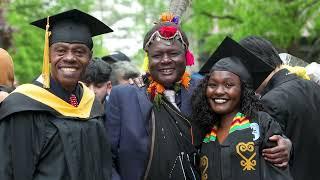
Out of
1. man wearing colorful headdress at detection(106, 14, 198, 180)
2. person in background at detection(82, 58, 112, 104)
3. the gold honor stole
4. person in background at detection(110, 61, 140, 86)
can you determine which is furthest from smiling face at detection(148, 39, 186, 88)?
person in background at detection(110, 61, 140, 86)

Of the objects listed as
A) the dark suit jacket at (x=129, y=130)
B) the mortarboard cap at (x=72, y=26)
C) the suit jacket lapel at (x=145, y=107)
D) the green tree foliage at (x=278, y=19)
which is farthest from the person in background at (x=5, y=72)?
the green tree foliage at (x=278, y=19)

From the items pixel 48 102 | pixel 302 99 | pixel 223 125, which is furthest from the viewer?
pixel 302 99

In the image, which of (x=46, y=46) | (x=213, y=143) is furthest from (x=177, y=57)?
(x=46, y=46)

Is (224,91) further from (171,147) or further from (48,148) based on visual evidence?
(48,148)

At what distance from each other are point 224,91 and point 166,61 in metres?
0.49

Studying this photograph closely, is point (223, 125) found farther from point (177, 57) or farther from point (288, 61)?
point (288, 61)

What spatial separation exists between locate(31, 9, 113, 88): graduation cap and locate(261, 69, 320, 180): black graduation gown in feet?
4.75

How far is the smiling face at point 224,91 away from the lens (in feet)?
13.9

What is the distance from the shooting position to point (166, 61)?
4.32 meters

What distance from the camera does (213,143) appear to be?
4258mm

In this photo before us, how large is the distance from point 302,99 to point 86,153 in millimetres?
1843

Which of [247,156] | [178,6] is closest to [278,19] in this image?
[178,6]

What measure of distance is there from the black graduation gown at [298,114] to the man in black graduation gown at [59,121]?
1.38 meters

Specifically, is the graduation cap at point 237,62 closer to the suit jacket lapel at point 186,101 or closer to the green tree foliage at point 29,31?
the suit jacket lapel at point 186,101
